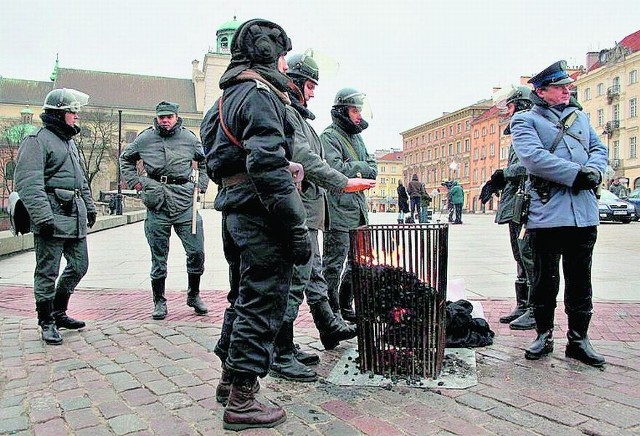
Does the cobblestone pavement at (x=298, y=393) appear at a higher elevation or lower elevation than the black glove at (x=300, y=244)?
lower

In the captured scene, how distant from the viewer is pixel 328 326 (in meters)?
4.09

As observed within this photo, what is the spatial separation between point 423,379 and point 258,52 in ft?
7.03

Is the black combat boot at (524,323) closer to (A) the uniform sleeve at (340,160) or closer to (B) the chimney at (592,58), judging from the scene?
(A) the uniform sleeve at (340,160)

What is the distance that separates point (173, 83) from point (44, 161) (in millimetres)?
95262

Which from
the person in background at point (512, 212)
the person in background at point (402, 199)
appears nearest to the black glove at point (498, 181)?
A: the person in background at point (512, 212)

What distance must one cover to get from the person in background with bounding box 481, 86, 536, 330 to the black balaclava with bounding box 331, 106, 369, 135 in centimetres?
129

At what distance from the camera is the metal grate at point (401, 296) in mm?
3318

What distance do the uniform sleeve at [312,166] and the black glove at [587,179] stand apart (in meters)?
1.56

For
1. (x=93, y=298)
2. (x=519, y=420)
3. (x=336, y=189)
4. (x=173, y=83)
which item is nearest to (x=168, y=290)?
(x=93, y=298)

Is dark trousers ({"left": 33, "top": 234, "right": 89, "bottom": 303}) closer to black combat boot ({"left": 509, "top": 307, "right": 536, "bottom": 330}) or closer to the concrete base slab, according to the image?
the concrete base slab

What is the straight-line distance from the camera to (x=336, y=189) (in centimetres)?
356

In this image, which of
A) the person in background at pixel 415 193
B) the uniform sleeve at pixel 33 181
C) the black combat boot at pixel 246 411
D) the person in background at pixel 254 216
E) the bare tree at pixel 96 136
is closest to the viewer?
the person in background at pixel 254 216

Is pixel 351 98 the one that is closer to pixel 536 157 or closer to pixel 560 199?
pixel 536 157

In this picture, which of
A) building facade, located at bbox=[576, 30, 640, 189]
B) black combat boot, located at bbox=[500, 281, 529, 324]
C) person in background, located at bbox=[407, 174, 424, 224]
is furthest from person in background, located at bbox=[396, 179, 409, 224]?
building facade, located at bbox=[576, 30, 640, 189]
